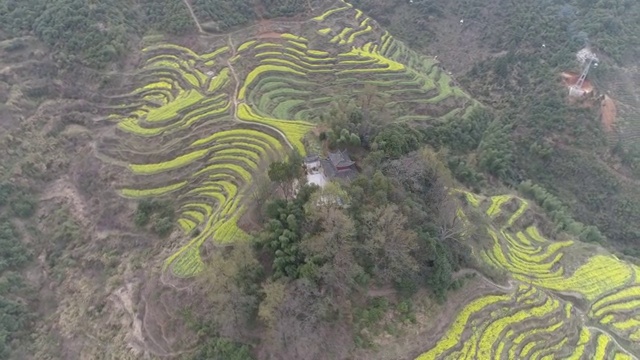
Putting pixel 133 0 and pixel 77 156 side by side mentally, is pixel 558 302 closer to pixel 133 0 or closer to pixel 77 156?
pixel 77 156

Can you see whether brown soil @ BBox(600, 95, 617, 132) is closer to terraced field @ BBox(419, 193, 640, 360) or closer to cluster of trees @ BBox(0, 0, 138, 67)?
terraced field @ BBox(419, 193, 640, 360)

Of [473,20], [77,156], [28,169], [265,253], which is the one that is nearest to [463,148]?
[473,20]

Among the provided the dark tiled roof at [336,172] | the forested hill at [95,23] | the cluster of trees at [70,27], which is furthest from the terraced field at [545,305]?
the cluster of trees at [70,27]

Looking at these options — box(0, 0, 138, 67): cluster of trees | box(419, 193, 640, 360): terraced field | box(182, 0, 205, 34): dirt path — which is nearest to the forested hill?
box(0, 0, 138, 67): cluster of trees

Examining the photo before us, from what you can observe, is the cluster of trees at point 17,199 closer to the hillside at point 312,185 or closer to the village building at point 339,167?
the hillside at point 312,185

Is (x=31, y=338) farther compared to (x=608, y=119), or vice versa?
(x=608, y=119)

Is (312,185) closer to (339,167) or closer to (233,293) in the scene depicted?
(339,167)
